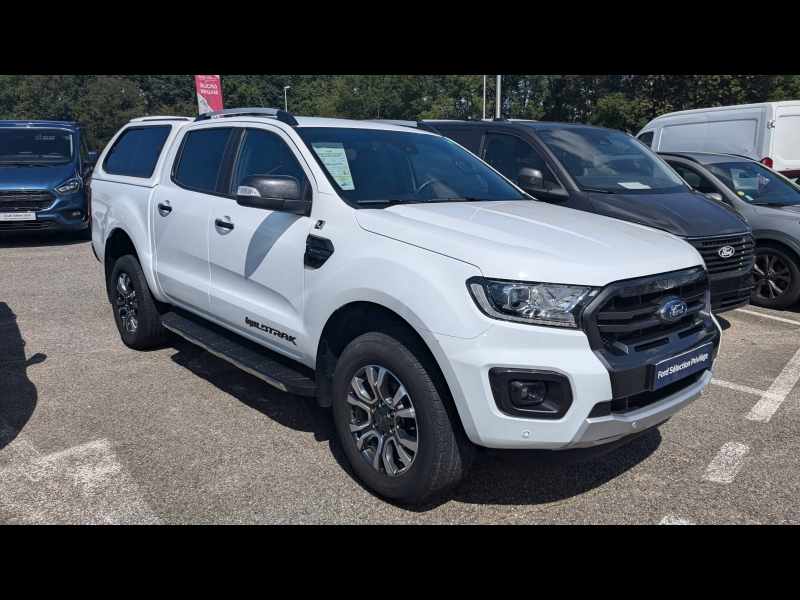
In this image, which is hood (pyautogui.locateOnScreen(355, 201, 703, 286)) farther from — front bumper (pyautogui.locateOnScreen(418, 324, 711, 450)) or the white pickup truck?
front bumper (pyautogui.locateOnScreen(418, 324, 711, 450))

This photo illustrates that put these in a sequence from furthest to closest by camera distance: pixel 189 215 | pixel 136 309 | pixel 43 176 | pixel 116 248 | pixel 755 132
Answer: pixel 43 176
pixel 755 132
pixel 116 248
pixel 136 309
pixel 189 215

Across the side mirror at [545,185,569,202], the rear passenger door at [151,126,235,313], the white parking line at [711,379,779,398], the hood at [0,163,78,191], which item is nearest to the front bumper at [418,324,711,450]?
the rear passenger door at [151,126,235,313]

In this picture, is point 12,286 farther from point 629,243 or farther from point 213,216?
point 629,243

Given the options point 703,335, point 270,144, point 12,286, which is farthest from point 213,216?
point 12,286

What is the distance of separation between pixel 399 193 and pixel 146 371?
2640 mm

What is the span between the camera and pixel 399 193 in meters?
3.85

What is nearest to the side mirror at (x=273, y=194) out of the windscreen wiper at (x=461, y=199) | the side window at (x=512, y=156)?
the windscreen wiper at (x=461, y=199)

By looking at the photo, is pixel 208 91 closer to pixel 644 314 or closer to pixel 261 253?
pixel 261 253

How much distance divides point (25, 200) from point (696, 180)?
1031 centimetres

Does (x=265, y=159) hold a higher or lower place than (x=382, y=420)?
higher

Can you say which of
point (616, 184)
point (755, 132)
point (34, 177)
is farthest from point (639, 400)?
point (34, 177)

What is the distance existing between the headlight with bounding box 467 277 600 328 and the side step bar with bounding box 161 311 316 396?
127 centimetres

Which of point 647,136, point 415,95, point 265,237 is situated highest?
point 415,95

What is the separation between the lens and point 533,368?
8.94 feet
